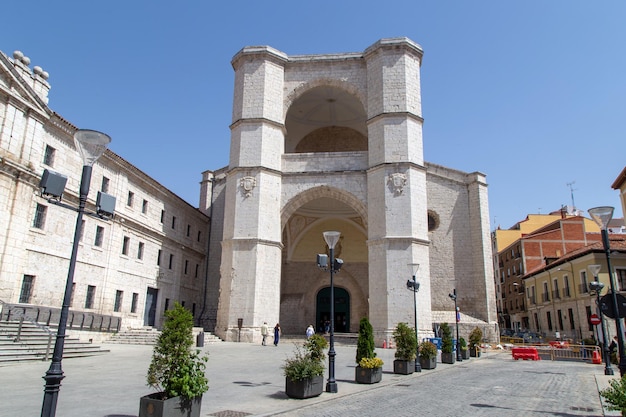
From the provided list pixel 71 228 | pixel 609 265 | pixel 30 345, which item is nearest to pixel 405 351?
pixel 609 265

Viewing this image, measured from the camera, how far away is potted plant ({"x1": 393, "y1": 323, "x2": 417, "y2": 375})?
13.2 metres

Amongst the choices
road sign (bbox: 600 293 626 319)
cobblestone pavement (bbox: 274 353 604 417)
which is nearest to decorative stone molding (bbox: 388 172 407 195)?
cobblestone pavement (bbox: 274 353 604 417)

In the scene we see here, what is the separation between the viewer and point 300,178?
2644cm

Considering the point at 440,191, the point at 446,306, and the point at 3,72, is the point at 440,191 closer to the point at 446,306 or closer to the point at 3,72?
the point at 446,306

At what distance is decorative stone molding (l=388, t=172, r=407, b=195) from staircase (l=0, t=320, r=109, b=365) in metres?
15.5

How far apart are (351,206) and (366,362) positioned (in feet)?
51.7

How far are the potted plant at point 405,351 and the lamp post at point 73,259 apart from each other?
9727mm

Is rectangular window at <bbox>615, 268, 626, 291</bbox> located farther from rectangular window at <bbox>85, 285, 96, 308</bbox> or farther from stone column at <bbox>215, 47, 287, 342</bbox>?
rectangular window at <bbox>85, 285, 96, 308</bbox>

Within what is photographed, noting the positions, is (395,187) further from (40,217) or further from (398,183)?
(40,217)

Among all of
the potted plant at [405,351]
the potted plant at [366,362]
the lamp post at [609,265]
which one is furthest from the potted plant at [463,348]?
the lamp post at [609,265]

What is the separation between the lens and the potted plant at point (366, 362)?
11.1 metres

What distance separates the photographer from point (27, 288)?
55.9 feet

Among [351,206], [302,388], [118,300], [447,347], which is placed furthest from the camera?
[351,206]

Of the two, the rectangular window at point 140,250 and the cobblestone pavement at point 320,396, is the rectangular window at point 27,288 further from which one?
the rectangular window at point 140,250
